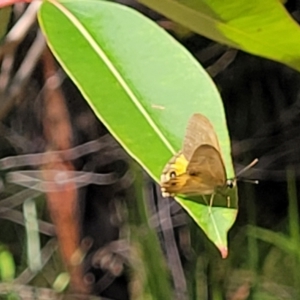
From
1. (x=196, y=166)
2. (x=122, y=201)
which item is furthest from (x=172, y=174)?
(x=122, y=201)

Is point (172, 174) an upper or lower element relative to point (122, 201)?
upper

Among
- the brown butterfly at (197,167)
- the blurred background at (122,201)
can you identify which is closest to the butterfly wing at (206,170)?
the brown butterfly at (197,167)

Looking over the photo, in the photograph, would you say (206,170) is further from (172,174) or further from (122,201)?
(122,201)

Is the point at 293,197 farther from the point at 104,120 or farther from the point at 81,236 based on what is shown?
the point at 104,120

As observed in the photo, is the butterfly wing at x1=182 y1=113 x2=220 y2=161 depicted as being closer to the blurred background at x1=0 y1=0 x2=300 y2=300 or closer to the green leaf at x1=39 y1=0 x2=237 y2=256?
the green leaf at x1=39 y1=0 x2=237 y2=256

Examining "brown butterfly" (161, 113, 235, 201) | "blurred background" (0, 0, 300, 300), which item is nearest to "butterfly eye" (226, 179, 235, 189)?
"brown butterfly" (161, 113, 235, 201)

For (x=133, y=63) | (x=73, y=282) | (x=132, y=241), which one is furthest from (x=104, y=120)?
(x=73, y=282)
